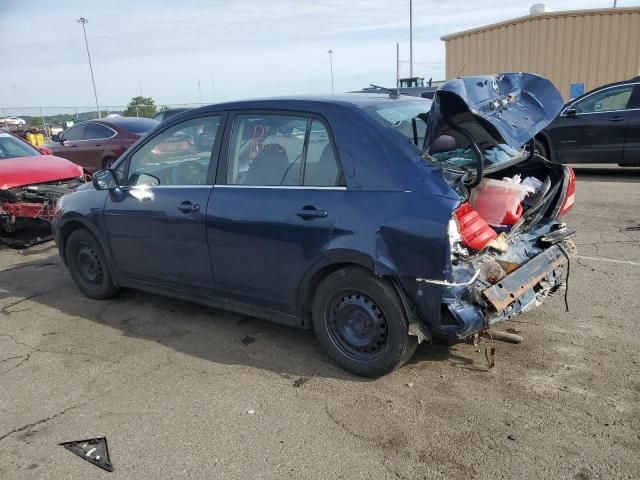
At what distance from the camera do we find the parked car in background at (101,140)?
12.4m

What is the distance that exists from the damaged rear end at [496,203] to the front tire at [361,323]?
259 mm

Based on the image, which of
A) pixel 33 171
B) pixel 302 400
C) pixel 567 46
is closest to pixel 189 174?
pixel 302 400

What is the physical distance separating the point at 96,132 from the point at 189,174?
31.8 feet

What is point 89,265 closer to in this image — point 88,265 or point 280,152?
point 88,265

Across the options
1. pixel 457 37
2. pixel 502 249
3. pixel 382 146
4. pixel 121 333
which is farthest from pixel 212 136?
pixel 457 37

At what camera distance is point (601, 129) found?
1028 cm

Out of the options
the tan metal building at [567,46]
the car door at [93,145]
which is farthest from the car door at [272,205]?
the tan metal building at [567,46]

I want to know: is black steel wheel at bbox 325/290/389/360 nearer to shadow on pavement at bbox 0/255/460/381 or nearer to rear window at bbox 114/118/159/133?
shadow on pavement at bbox 0/255/460/381

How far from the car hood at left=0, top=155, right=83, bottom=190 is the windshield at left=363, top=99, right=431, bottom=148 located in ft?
18.6

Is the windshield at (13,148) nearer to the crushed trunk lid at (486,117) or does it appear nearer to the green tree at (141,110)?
the crushed trunk lid at (486,117)

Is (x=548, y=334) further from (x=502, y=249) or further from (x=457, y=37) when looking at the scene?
(x=457, y=37)

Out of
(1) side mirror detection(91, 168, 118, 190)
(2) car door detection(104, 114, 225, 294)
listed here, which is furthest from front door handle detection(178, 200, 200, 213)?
(1) side mirror detection(91, 168, 118, 190)

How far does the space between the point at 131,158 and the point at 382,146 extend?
243 cm

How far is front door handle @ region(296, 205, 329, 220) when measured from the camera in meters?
3.47
